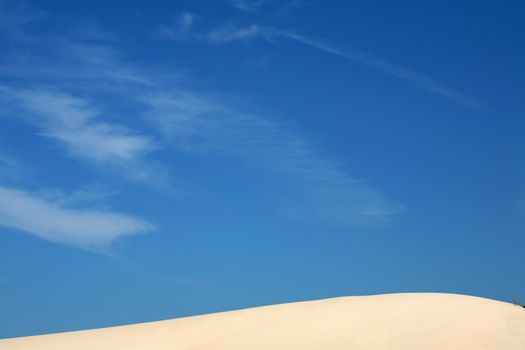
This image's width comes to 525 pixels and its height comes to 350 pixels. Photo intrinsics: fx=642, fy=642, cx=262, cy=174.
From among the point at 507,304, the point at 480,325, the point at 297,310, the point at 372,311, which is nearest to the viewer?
the point at 480,325

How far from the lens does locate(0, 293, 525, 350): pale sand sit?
17000mm

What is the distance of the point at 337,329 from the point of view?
63.3 ft

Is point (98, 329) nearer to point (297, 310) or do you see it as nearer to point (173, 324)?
point (173, 324)

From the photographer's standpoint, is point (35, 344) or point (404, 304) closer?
point (404, 304)

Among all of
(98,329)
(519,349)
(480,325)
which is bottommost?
(519,349)

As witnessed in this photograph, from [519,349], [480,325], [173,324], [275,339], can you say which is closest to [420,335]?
[480,325]

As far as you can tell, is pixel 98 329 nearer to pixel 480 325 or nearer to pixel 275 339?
pixel 275 339

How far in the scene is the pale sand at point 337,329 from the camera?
1700cm

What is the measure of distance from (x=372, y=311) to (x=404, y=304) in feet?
3.45

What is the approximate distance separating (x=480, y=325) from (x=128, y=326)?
44.7 ft

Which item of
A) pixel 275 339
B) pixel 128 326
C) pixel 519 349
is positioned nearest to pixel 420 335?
pixel 519 349

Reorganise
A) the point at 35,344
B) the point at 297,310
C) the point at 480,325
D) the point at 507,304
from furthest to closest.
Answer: the point at 35,344
the point at 297,310
the point at 507,304
the point at 480,325

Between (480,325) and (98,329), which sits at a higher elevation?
(98,329)

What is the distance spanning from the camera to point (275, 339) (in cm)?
1948
